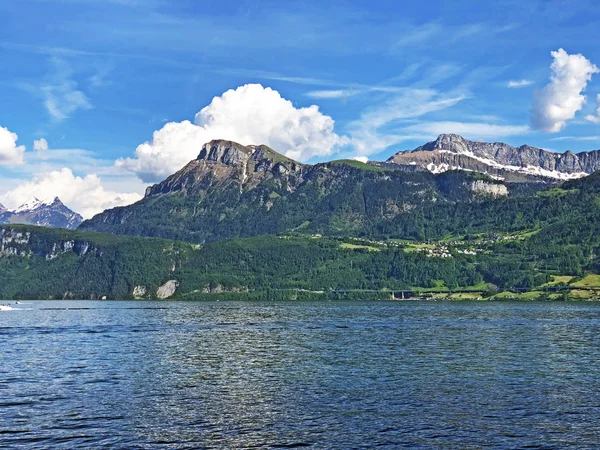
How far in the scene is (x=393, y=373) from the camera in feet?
269

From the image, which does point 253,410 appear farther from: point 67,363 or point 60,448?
point 67,363

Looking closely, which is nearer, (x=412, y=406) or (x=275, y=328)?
(x=412, y=406)

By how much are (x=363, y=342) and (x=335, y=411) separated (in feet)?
220

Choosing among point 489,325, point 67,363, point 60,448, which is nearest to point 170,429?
point 60,448

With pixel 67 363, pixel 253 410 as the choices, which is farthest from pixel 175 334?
pixel 253 410

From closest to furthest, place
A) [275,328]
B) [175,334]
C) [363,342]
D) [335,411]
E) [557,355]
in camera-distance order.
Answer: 1. [335,411]
2. [557,355]
3. [363,342]
4. [175,334]
5. [275,328]

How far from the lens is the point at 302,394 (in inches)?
2653

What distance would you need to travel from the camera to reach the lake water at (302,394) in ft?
162

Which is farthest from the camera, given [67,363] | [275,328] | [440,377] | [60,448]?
[275,328]

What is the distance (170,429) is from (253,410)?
9928 millimetres

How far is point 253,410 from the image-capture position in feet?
195

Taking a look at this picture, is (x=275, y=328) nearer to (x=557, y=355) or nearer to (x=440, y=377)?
(x=557, y=355)

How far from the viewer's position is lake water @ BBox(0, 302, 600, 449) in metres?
49.4

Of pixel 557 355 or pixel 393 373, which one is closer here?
pixel 393 373
